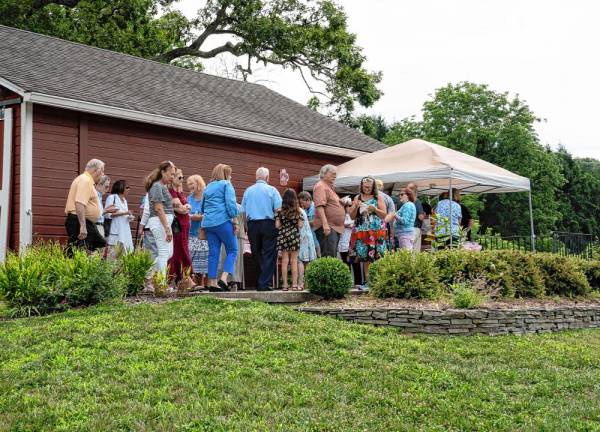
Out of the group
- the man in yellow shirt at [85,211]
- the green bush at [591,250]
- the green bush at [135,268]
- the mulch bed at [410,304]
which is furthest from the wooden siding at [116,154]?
the green bush at [591,250]

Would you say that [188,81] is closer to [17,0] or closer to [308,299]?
[308,299]

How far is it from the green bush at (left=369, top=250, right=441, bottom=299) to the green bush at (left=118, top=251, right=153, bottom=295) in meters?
3.08

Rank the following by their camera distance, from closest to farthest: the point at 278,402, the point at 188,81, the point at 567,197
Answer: the point at 278,402 < the point at 188,81 < the point at 567,197

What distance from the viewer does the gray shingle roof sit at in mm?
12570

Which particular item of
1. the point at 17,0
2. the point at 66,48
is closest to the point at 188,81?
the point at 66,48

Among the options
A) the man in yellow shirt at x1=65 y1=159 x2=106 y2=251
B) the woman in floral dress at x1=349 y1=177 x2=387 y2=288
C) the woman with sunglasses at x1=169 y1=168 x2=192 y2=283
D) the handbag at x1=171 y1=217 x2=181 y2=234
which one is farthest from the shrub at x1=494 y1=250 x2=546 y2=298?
the man in yellow shirt at x1=65 y1=159 x2=106 y2=251

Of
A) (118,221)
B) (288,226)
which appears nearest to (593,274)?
(288,226)

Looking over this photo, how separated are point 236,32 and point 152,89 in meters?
13.5

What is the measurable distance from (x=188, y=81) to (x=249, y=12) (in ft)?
34.9

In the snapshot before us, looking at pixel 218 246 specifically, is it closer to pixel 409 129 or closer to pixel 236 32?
pixel 236 32

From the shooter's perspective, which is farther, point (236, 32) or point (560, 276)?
point (236, 32)

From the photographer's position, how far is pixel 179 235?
1083 cm

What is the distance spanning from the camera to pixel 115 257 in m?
10.7

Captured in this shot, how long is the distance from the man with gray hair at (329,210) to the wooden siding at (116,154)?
341cm
